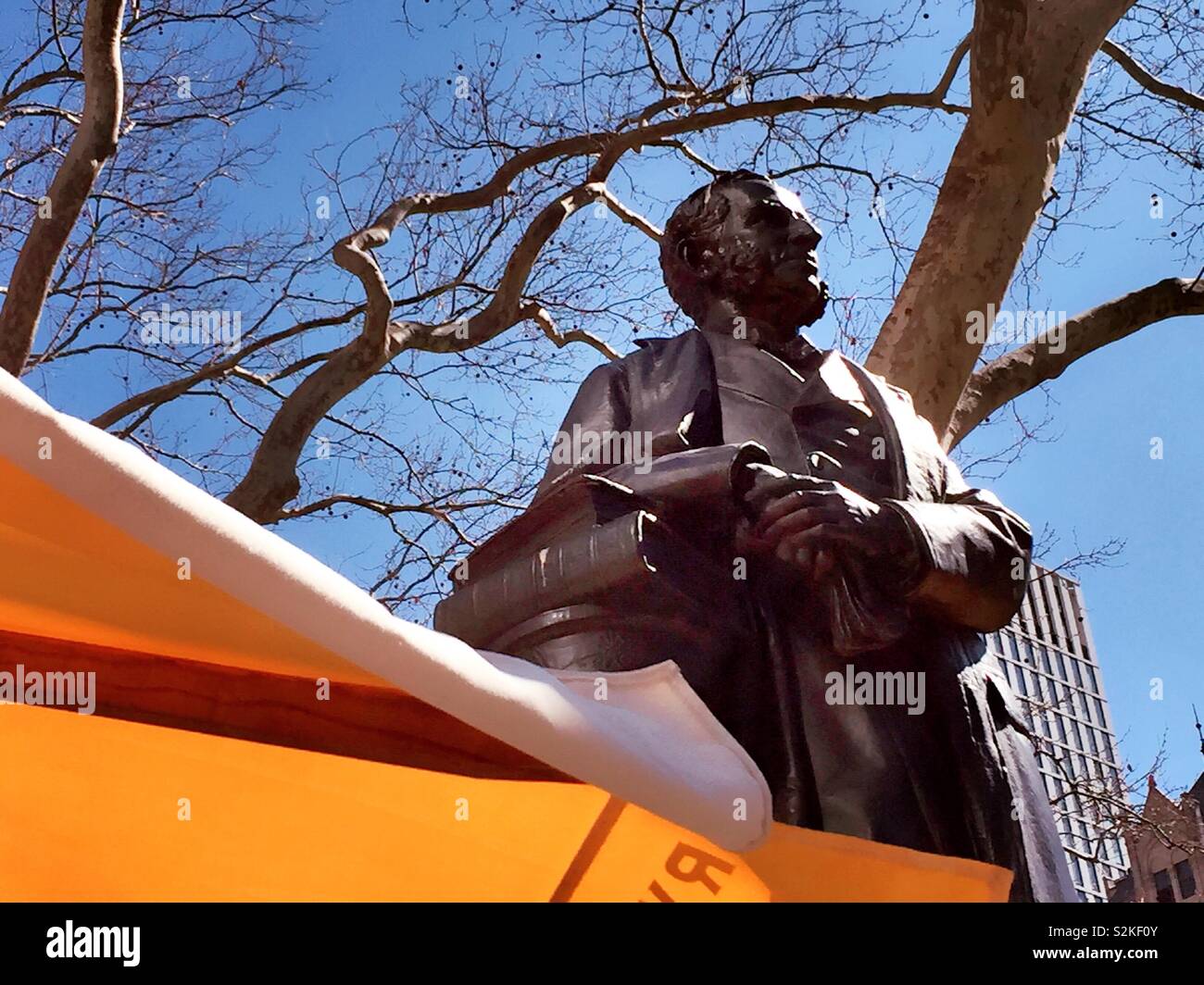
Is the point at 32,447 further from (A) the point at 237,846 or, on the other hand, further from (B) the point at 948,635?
(B) the point at 948,635

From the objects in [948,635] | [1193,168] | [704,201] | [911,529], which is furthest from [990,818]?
[1193,168]

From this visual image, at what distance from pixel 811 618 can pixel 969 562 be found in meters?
0.32

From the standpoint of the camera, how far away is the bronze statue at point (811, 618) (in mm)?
2484

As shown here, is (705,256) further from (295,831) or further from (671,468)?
(295,831)

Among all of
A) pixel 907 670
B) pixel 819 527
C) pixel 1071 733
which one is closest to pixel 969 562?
pixel 907 670

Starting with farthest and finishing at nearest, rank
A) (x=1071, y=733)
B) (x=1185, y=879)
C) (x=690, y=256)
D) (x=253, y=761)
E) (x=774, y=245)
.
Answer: (x=1071, y=733) → (x=1185, y=879) → (x=690, y=256) → (x=774, y=245) → (x=253, y=761)

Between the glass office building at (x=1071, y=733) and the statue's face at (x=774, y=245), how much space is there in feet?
2.80

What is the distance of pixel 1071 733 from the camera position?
15.7m

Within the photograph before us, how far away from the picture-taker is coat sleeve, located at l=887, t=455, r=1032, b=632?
2.58m

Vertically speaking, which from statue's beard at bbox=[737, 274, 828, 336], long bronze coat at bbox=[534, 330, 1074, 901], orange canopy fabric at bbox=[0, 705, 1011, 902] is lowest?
orange canopy fabric at bbox=[0, 705, 1011, 902]

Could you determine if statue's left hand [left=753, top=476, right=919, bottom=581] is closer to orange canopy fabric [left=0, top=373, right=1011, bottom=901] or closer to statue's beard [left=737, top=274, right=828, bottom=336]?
orange canopy fabric [left=0, top=373, right=1011, bottom=901]

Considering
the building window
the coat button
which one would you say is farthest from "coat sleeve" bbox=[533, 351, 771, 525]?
the building window
